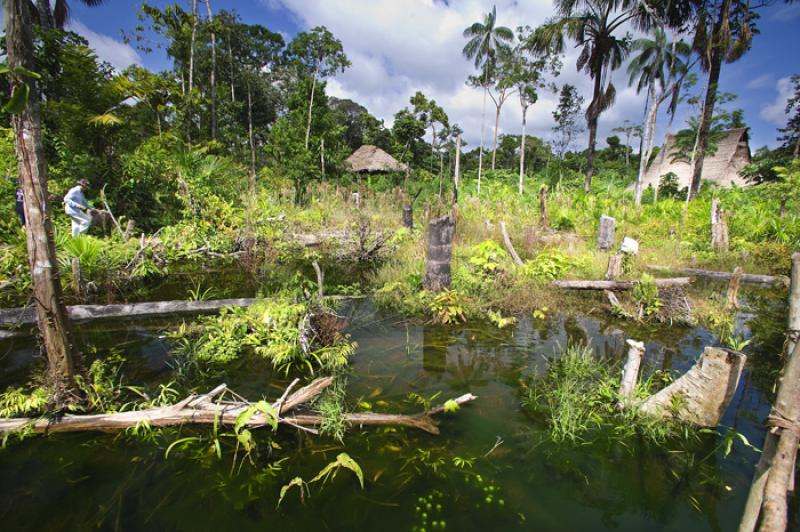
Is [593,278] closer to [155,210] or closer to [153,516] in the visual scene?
[153,516]

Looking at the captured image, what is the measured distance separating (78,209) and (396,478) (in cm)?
796

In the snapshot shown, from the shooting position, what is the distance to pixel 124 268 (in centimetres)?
542

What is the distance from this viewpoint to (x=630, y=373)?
105 inches

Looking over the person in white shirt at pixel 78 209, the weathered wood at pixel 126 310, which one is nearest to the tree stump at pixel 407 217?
the weathered wood at pixel 126 310

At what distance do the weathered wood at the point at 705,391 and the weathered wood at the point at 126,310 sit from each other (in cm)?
405

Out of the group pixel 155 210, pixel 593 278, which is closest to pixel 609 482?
pixel 593 278

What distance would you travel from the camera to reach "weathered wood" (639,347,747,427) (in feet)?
7.32

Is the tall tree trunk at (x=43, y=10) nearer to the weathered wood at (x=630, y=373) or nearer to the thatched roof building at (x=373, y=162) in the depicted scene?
the thatched roof building at (x=373, y=162)

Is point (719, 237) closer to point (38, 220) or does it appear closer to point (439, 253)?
point (439, 253)

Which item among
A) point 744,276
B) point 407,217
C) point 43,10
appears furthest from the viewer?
point 43,10

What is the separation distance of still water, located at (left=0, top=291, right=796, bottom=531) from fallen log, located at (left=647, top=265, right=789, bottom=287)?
431cm

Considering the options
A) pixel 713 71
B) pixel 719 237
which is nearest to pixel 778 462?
pixel 719 237

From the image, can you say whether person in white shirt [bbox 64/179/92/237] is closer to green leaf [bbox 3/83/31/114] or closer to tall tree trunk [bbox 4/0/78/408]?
tall tree trunk [bbox 4/0/78/408]

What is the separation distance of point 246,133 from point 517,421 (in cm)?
2519
